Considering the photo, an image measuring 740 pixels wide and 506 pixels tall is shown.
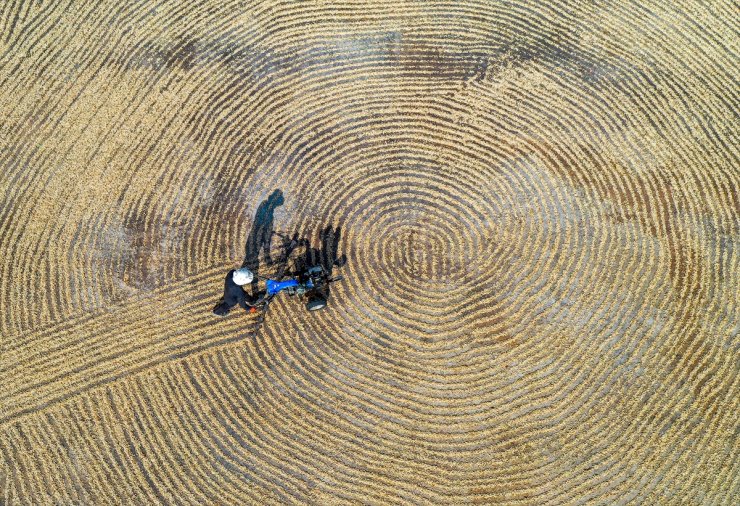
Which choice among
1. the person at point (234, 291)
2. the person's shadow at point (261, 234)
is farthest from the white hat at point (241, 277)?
the person's shadow at point (261, 234)

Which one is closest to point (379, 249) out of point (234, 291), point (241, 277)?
point (241, 277)

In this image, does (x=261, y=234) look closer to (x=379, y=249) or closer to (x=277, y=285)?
(x=277, y=285)

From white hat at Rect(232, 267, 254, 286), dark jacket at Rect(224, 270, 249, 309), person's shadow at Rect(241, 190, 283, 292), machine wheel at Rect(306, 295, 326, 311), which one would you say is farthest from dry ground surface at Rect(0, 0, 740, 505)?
white hat at Rect(232, 267, 254, 286)

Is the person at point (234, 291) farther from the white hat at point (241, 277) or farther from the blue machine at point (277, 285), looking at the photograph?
the blue machine at point (277, 285)

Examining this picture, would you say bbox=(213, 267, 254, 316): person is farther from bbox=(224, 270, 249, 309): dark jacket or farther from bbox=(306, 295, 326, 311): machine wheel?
bbox=(306, 295, 326, 311): machine wheel

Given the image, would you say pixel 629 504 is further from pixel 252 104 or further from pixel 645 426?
pixel 252 104
